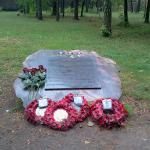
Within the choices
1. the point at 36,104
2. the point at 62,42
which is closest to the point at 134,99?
the point at 36,104

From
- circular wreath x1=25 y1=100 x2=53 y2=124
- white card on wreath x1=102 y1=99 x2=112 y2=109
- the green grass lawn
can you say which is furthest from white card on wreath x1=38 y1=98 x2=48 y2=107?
the green grass lawn

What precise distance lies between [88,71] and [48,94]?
1.11 meters

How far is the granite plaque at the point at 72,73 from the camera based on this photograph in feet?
24.8

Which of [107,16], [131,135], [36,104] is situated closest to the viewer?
[131,135]

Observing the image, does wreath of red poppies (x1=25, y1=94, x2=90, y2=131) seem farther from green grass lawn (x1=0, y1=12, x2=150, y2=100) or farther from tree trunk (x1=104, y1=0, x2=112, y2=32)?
tree trunk (x1=104, y1=0, x2=112, y2=32)

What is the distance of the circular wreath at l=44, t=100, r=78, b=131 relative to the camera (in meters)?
6.59

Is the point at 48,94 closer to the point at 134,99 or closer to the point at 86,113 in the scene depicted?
the point at 86,113

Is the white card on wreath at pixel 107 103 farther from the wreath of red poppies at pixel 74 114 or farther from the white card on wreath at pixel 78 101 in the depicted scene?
the white card on wreath at pixel 78 101

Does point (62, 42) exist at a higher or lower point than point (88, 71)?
lower

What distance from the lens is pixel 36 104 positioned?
6918 millimetres

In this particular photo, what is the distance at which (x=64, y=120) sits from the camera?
667 centimetres

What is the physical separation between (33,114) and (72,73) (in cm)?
150

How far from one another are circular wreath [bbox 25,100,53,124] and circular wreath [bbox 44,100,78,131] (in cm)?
10

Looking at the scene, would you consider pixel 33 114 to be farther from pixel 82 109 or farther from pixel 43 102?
pixel 82 109
